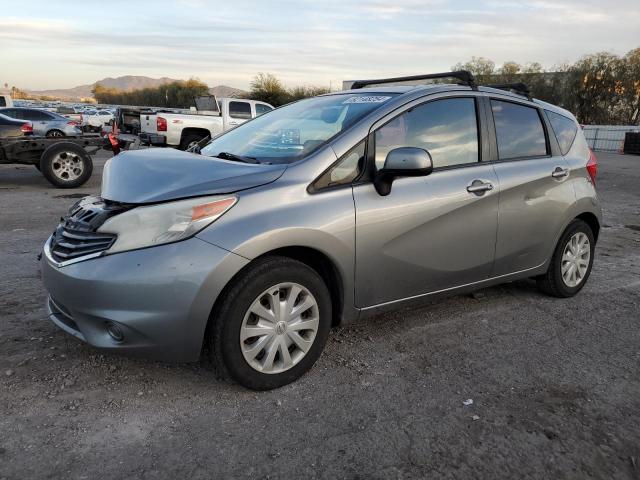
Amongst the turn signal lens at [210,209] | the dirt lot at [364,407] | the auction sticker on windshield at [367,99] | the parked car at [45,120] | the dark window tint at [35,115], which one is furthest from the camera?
the dark window tint at [35,115]

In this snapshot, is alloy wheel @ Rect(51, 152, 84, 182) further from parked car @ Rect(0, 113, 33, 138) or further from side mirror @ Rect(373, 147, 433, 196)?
side mirror @ Rect(373, 147, 433, 196)

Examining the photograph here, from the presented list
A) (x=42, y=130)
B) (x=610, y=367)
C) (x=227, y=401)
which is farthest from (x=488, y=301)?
(x=42, y=130)

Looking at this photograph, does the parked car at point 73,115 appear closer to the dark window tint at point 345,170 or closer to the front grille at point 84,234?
the front grille at point 84,234

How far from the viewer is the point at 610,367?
11.5ft

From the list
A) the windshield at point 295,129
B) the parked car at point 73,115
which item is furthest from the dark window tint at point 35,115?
the windshield at point 295,129

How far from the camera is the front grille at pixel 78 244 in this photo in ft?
9.20

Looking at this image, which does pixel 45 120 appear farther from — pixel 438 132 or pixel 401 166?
pixel 401 166

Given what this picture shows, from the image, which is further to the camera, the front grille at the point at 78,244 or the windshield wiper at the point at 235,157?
the windshield wiper at the point at 235,157

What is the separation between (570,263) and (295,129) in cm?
274

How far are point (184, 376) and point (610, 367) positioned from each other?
2.71m

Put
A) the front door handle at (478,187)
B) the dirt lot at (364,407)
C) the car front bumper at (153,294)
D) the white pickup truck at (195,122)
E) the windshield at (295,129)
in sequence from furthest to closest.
Result: the white pickup truck at (195,122) → the front door handle at (478,187) → the windshield at (295,129) → the car front bumper at (153,294) → the dirt lot at (364,407)

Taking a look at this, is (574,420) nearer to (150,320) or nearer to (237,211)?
(237,211)

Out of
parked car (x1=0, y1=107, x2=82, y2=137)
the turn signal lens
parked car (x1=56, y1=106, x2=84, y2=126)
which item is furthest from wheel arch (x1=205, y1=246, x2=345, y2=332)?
parked car (x1=56, y1=106, x2=84, y2=126)

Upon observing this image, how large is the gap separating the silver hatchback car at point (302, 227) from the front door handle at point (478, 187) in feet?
0.05
